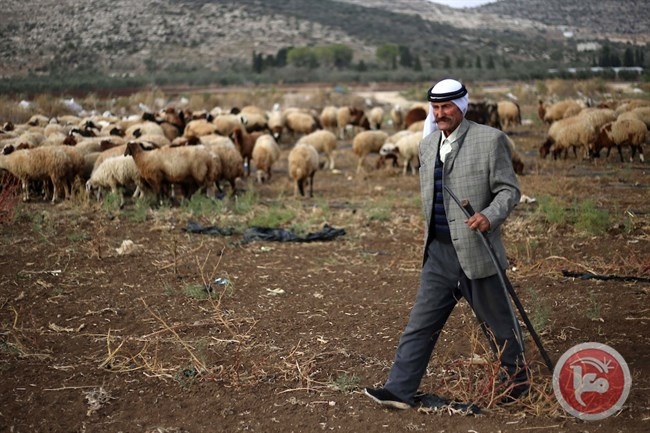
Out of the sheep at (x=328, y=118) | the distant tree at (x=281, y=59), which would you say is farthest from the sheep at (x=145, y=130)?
the distant tree at (x=281, y=59)

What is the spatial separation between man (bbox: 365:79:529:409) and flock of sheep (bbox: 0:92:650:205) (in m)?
8.08

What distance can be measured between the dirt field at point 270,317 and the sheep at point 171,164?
1.84 feet

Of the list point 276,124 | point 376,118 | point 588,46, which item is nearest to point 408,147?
point 276,124

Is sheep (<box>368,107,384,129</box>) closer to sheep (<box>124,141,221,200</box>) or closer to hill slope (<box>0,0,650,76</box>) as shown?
hill slope (<box>0,0,650,76</box>)

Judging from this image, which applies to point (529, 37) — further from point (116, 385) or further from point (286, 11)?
point (116, 385)

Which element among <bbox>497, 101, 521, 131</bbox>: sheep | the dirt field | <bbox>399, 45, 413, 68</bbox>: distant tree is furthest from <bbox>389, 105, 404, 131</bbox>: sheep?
<bbox>399, 45, 413, 68</bbox>: distant tree

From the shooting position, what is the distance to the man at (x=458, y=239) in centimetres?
424

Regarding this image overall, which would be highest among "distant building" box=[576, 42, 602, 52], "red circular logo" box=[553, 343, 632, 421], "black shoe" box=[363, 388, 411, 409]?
"distant building" box=[576, 42, 602, 52]

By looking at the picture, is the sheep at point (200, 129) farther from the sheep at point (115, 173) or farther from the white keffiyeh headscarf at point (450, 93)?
the white keffiyeh headscarf at point (450, 93)

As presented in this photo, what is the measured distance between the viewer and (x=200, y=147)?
1220cm

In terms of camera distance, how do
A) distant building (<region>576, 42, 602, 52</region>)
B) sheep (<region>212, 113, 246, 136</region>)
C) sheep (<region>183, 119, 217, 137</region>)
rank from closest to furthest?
1. sheep (<region>183, 119, 217, 137</region>)
2. sheep (<region>212, 113, 246, 136</region>)
3. distant building (<region>576, 42, 602, 52</region>)

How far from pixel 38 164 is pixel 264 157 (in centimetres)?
488

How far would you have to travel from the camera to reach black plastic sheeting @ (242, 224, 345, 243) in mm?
9859

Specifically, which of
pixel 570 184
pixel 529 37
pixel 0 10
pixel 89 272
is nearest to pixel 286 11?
pixel 529 37
